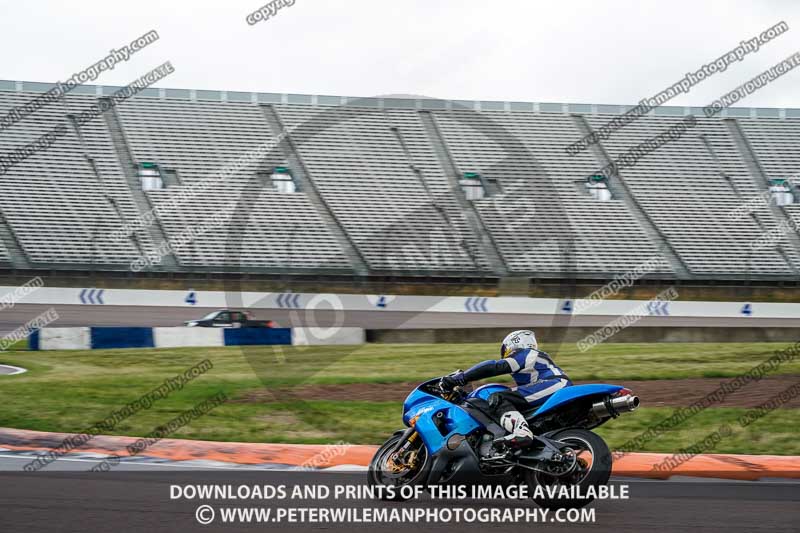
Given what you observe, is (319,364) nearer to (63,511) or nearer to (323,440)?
(323,440)

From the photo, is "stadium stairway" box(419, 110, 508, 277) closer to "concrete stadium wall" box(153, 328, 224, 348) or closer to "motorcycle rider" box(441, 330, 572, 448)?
"concrete stadium wall" box(153, 328, 224, 348)

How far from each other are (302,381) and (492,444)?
767cm

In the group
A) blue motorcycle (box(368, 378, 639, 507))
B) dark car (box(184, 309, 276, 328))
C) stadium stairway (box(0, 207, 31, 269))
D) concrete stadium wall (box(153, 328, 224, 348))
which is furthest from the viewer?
stadium stairway (box(0, 207, 31, 269))

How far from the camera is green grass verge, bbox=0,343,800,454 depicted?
35.4 feet

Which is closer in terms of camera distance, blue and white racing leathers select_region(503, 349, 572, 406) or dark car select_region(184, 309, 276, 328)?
blue and white racing leathers select_region(503, 349, 572, 406)

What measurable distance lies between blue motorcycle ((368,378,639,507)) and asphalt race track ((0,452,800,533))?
10.0 inches

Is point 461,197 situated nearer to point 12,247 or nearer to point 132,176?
point 132,176

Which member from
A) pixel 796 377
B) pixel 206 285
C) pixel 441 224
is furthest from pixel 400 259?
pixel 796 377

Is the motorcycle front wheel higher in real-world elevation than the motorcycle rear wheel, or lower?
higher

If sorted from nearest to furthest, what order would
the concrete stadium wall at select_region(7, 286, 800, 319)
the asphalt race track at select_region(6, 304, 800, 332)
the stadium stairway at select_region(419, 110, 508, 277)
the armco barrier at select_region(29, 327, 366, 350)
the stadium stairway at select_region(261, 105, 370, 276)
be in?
the armco barrier at select_region(29, 327, 366, 350) < the asphalt race track at select_region(6, 304, 800, 332) < the concrete stadium wall at select_region(7, 286, 800, 319) < the stadium stairway at select_region(261, 105, 370, 276) < the stadium stairway at select_region(419, 110, 508, 277)

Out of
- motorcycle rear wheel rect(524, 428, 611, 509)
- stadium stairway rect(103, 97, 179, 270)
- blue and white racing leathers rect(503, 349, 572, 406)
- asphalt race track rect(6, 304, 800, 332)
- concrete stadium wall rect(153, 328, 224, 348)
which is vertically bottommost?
motorcycle rear wheel rect(524, 428, 611, 509)

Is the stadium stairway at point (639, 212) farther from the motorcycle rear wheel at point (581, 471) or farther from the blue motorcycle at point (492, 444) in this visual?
the motorcycle rear wheel at point (581, 471)

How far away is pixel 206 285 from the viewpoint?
1217 inches

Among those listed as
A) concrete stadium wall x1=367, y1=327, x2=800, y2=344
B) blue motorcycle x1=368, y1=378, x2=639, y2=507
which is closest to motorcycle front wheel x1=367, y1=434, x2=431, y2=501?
blue motorcycle x1=368, y1=378, x2=639, y2=507
